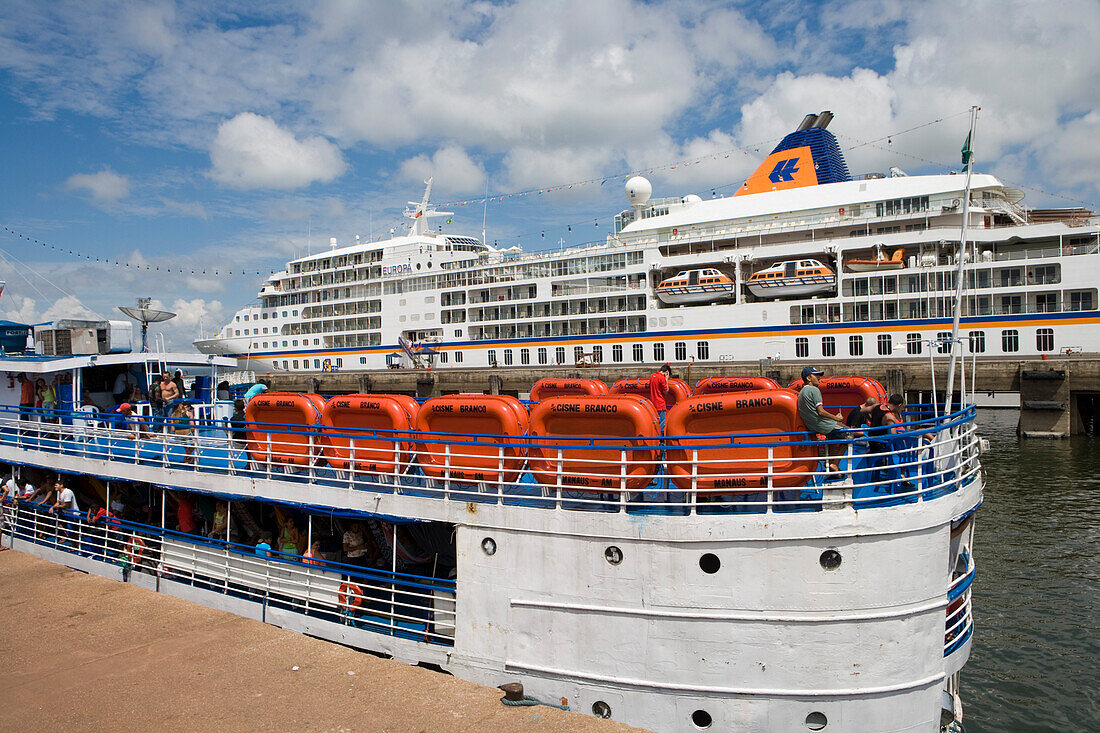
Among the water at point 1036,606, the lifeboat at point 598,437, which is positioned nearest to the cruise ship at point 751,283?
the water at point 1036,606

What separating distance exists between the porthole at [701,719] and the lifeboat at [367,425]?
459 centimetres

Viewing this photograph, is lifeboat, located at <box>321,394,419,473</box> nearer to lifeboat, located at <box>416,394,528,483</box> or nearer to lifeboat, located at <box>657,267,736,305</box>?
lifeboat, located at <box>416,394,528,483</box>

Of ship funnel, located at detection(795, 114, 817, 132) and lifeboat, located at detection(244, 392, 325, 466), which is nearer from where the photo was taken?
lifeboat, located at detection(244, 392, 325, 466)

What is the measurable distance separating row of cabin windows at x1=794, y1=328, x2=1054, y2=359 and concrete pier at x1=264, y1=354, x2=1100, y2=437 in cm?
105

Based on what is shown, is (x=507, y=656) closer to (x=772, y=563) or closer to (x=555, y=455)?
(x=555, y=455)

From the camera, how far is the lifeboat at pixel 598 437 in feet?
24.2

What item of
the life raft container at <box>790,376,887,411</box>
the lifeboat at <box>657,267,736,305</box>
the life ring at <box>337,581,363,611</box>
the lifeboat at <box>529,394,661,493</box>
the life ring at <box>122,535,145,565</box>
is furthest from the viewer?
the lifeboat at <box>657,267,736,305</box>

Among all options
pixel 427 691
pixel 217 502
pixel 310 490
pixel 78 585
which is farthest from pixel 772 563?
pixel 78 585

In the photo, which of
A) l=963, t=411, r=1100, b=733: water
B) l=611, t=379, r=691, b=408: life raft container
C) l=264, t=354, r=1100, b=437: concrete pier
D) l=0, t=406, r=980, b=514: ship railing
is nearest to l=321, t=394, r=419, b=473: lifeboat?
l=0, t=406, r=980, b=514: ship railing

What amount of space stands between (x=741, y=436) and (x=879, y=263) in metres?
36.7

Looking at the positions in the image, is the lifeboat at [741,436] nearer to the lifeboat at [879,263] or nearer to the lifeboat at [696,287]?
the lifeboat at [879,263]

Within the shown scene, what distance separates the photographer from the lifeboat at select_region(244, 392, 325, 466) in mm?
9523

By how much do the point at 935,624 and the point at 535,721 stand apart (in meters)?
4.18

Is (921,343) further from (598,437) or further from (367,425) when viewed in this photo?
(367,425)
